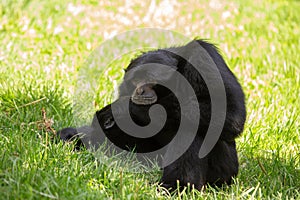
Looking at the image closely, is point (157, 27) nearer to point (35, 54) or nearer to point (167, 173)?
point (35, 54)

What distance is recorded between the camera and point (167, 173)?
4.08m

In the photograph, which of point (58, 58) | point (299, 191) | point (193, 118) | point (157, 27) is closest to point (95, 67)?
point (58, 58)

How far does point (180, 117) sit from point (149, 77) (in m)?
0.53

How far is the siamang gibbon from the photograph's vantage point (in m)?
4.06

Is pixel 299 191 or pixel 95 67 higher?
pixel 95 67

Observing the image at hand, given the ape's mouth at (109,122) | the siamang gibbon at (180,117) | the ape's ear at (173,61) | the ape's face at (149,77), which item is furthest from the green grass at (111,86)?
the ape's ear at (173,61)

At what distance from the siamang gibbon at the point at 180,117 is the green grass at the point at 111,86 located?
19cm

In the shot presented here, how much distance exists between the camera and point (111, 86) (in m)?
6.22

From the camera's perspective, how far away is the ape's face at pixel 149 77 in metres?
4.38

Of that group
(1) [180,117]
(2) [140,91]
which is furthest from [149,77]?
(1) [180,117]

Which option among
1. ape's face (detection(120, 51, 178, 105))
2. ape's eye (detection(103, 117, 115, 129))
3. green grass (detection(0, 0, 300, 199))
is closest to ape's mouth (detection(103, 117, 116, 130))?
ape's eye (detection(103, 117, 115, 129))

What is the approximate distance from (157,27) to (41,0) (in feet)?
7.12

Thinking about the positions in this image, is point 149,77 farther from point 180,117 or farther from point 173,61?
point 180,117

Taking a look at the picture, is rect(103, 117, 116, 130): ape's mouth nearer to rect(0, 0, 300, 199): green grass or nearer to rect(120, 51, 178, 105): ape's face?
rect(120, 51, 178, 105): ape's face
